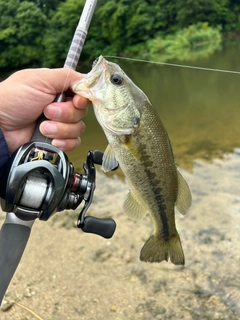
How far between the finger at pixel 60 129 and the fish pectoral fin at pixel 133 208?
0.54 m

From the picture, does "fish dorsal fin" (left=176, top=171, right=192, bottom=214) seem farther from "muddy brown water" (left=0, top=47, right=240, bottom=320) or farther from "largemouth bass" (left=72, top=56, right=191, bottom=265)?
"muddy brown water" (left=0, top=47, right=240, bottom=320)

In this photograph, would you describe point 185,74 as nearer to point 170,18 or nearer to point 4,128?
point 4,128

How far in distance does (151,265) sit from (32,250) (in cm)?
167

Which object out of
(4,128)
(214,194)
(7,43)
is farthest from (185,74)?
(4,128)

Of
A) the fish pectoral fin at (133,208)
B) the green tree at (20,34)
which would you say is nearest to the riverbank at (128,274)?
the fish pectoral fin at (133,208)

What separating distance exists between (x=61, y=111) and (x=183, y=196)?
3.00 ft

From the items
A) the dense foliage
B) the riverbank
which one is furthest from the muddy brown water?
the dense foliage

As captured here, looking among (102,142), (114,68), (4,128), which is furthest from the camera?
(102,142)

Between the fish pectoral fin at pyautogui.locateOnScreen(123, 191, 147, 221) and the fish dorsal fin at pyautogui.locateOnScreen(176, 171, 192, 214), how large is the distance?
0.76ft

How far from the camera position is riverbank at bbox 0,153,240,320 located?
357 centimetres

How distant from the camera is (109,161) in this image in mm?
1923

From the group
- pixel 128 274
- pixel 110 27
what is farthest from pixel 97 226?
pixel 110 27

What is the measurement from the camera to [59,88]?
195 centimetres

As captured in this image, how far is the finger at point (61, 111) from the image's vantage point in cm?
194
